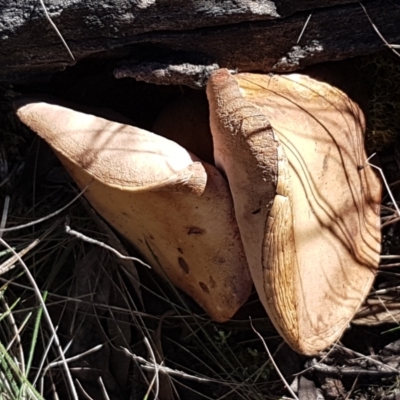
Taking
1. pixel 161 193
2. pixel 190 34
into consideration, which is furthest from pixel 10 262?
pixel 190 34

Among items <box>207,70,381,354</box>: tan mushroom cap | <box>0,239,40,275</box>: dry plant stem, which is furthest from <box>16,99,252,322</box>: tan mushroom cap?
<box>0,239,40,275</box>: dry plant stem

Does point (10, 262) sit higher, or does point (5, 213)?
point (5, 213)

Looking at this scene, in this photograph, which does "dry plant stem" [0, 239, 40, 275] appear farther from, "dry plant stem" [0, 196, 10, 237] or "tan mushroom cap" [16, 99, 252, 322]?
"tan mushroom cap" [16, 99, 252, 322]

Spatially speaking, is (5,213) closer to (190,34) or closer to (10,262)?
(10,262)

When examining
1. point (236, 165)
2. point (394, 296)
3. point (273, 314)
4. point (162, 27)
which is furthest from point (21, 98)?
point (394, 296)

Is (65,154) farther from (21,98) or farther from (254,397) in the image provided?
(254,397)

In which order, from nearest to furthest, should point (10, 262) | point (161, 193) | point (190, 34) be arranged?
point (161, 193)
point (190, 34)
point (10, 262)
